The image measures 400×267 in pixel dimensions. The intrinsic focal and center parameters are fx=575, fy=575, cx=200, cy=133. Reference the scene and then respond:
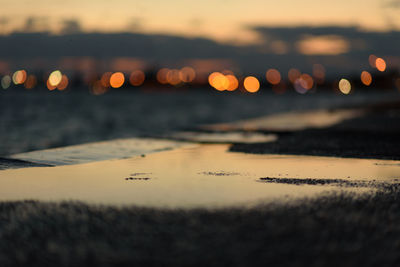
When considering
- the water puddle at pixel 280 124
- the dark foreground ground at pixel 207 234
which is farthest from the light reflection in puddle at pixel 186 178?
the water puddle at pixel 280 124

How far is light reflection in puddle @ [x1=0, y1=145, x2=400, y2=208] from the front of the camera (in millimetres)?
10703

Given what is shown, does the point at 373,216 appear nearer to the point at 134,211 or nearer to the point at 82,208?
the point at 134,211

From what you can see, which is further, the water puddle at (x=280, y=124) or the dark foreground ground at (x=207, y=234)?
the water puddle at (x=280, y=124)

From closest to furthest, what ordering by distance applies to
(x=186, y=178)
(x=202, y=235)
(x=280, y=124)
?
(x=202, y=235), (x=186, y=178), (x=280, y=124)

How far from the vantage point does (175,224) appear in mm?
8445

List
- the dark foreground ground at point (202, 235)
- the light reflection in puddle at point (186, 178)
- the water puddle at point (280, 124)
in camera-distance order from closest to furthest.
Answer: the dark foreground ground at point (202, 235)
the light reflection in puddle at point (186, 178)
the water puddle at point (280, 124)

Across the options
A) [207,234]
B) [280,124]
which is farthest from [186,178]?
[280,124]

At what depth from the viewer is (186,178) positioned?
13453 mm

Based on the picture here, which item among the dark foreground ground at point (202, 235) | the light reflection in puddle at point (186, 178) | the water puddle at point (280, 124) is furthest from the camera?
the water puddle at point (280, 124)

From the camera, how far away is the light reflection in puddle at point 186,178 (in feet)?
35.1

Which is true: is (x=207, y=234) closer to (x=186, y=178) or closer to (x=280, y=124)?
(x=186, y=178)

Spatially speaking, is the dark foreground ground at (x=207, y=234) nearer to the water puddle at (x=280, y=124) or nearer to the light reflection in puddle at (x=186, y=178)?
the light reflection in puddle at (x=186, y=178)

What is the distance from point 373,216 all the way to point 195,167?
733 cm

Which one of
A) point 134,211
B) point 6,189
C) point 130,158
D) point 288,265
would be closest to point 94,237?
point 134,211
